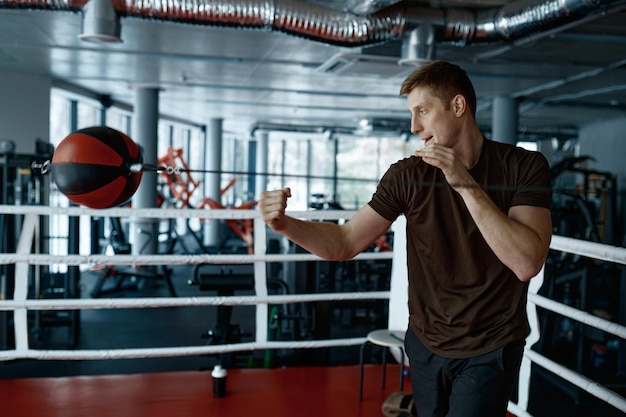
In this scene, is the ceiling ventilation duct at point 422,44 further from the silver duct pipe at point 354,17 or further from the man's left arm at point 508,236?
the man's left arm at point 508,236

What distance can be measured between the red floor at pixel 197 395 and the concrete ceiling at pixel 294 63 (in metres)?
2.26

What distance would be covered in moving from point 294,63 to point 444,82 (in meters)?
5.59

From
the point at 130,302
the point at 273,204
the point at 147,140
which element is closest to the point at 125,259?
the point at 130,302

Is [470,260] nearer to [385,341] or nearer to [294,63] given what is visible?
[385,341]

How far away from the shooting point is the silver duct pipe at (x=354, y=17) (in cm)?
367

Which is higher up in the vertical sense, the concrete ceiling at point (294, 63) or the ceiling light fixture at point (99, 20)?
the concrete ceiling at point (294, 63)

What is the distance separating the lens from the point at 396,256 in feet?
9.89

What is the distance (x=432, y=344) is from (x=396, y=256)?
5.16 feet

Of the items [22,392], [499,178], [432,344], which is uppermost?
[499,178]

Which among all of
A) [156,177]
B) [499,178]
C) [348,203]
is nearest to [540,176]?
[499,178]

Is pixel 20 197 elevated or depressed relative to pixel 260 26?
depressed

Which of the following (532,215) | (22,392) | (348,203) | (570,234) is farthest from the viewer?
(348,203)

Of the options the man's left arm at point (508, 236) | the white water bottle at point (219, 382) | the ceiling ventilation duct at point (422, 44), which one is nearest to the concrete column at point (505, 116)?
the ceiling ventilation duct at point (422, 44)

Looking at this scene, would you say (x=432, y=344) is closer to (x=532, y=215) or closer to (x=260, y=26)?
(x=532, y=215)
